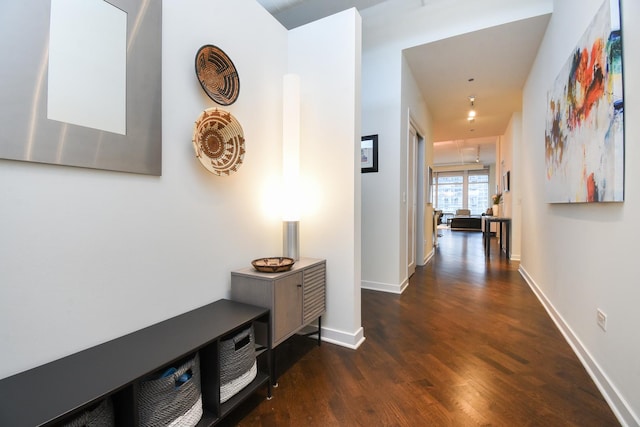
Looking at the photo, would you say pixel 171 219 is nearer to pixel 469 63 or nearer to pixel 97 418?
pixel 97 418

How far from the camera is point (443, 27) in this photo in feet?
10.8

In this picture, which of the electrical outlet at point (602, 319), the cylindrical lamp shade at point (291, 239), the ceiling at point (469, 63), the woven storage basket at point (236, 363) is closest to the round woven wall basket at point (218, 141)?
the cylindrical lamp shade at point (291, 239)

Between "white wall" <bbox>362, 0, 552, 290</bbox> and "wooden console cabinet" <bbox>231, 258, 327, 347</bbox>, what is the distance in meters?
1.66

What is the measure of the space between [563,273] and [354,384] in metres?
2.14

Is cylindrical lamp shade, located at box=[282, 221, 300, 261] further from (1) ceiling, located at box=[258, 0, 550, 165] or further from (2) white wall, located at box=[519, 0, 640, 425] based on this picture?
(1) ceiling, located at box=[258, 0, 550, 165]

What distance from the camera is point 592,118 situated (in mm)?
1815

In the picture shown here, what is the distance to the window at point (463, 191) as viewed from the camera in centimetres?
1327

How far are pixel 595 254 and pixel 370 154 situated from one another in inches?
94.8

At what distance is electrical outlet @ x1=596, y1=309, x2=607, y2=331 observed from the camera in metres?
1.72

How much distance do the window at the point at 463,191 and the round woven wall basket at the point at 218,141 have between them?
12.4 metres

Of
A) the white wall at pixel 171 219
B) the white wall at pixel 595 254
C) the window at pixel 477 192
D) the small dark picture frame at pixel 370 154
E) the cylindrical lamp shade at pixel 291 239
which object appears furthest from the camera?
the window at pixel 477 192

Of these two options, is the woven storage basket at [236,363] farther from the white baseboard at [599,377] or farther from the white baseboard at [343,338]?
the white baseboard at [599,377]

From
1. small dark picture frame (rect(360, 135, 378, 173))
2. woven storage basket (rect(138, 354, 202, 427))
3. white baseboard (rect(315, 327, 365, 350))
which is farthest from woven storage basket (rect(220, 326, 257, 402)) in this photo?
small dark picture frame (rect(360, 135, 378, 173))

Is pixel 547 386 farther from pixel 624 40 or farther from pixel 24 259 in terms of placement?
pixel 24 259
